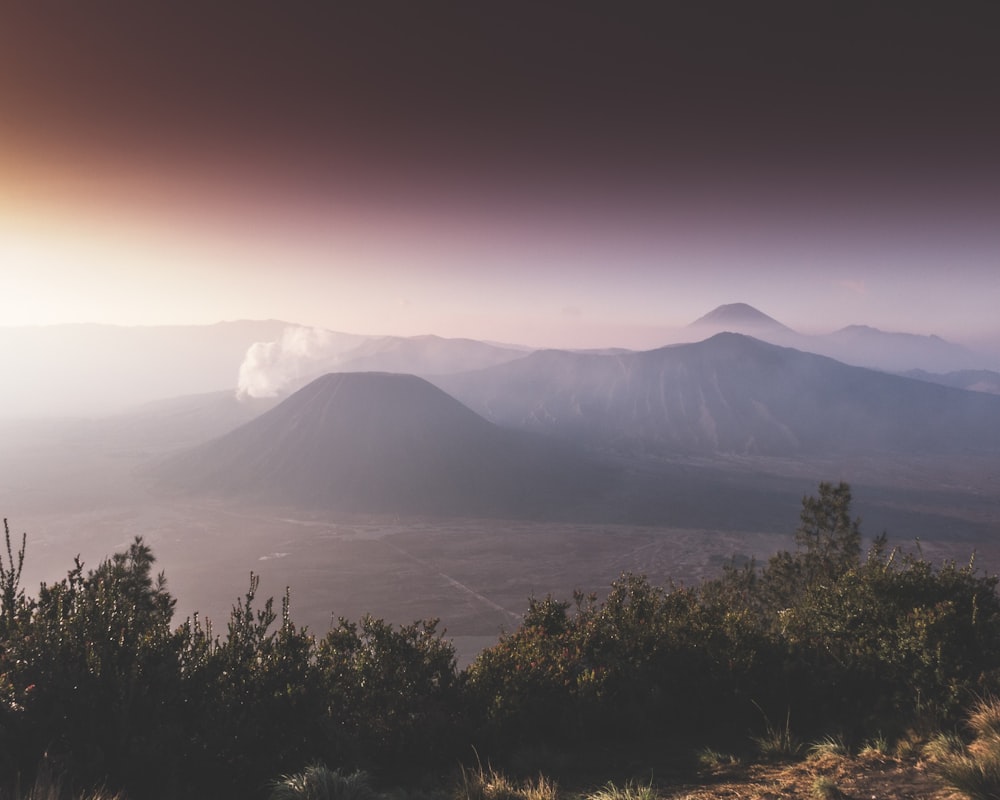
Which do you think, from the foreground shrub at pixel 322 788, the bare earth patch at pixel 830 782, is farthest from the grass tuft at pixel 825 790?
the foreground shrub at pixel 322 788

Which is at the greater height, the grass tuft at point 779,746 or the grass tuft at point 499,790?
the grass tuft at point 499,790

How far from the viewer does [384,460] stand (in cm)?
13475

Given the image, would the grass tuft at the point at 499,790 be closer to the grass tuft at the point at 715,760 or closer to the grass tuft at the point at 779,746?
the grass tuft at the point at 715,760

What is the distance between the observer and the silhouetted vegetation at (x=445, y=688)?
237 inches

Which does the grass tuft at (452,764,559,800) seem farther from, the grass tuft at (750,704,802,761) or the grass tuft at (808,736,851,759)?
the grass tuft at (808,736,851,759)

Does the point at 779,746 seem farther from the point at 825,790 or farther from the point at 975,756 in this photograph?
the point at 975,756

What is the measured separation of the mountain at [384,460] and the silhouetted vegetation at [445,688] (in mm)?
Answer: 105036

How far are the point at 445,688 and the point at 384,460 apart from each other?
130 meters

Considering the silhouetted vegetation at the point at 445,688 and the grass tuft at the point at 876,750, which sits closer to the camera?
the silhouetted vegetation at the point at 445,688

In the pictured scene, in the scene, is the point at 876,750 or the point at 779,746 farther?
the point at 779,746

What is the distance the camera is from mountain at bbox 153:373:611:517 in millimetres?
A: 121188

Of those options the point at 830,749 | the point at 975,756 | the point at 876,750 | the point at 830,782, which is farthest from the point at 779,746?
the point at 975,756

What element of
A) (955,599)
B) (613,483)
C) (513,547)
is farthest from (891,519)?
(955,599)

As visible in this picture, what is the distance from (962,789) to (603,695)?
4.76 metres
